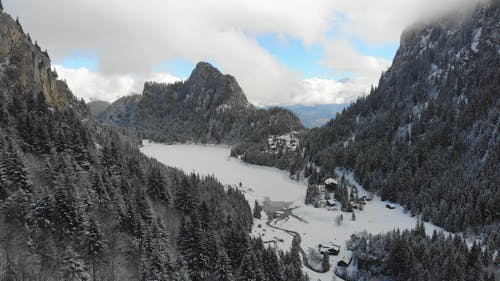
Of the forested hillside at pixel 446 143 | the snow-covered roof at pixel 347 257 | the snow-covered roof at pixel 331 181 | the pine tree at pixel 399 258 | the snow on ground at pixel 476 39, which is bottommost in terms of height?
the snow-covered roof at pixel 347 257

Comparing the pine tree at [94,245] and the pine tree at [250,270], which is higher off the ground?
the pine tree at [94,245]

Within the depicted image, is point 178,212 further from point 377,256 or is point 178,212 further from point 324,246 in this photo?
point 377,256

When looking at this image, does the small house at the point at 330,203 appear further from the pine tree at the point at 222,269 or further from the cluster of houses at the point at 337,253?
the pine tree at the point at 222,269

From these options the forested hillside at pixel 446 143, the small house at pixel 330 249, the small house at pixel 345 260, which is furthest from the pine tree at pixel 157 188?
the forested hillside at pixel 446 143

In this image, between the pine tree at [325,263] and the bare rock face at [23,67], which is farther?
the bare rock face at [23,67]

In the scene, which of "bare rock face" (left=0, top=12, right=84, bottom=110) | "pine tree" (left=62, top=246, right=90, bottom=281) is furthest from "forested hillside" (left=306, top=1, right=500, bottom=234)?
"bare rock face" (left=0, top=12, right=84, bottom=110)

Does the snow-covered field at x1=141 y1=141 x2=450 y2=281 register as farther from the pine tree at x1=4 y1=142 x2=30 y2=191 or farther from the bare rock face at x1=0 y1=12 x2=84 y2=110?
the bare rock face at x1=0 y1=12 x2=84 y2=110

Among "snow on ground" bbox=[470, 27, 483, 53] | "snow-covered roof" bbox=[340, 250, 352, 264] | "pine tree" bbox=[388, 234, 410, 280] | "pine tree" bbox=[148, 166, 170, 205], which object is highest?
"snow on ground" bbox=[470, 27, 483, 53]
